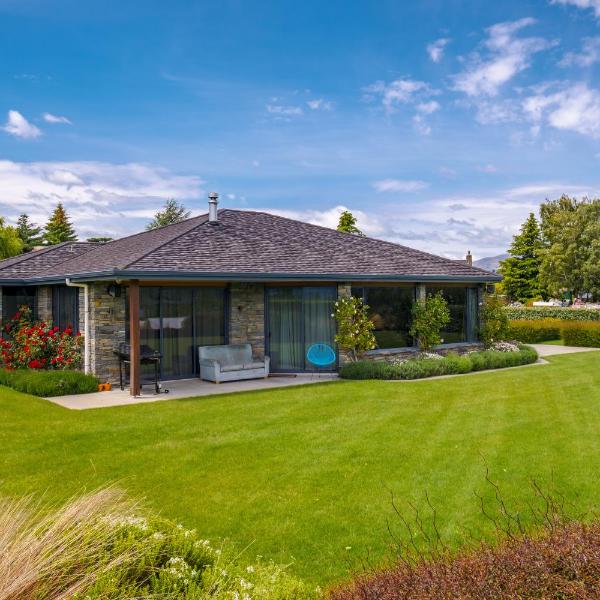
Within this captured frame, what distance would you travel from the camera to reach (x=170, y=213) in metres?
50.0

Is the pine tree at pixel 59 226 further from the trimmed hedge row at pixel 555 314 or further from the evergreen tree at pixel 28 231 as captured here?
the trimmed hedge row at pixel 555 314

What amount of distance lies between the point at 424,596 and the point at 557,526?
1.20 meters

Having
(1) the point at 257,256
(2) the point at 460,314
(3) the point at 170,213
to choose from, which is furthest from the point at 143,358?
(3) the point at 170,213

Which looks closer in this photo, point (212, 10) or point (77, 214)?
point (212, 10)

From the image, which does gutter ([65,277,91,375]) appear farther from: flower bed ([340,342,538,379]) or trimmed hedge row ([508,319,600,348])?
→ trimmed hedge row ([508,319,600,348])

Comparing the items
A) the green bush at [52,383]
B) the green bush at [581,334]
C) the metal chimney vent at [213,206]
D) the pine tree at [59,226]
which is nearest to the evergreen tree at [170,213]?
the pine tree at [59,226]

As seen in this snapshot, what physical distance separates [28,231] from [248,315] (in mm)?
44810

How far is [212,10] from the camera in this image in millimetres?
13414

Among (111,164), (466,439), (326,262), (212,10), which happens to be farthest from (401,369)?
(111,164)

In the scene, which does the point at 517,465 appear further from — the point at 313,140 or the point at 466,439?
the point at 313,140

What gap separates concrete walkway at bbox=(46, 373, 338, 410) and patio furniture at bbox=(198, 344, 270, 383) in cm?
17

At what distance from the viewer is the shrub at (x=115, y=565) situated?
120 inches

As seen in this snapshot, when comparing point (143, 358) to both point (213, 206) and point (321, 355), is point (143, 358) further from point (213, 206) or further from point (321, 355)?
point (213, 206)

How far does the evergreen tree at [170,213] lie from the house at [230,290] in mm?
32447
